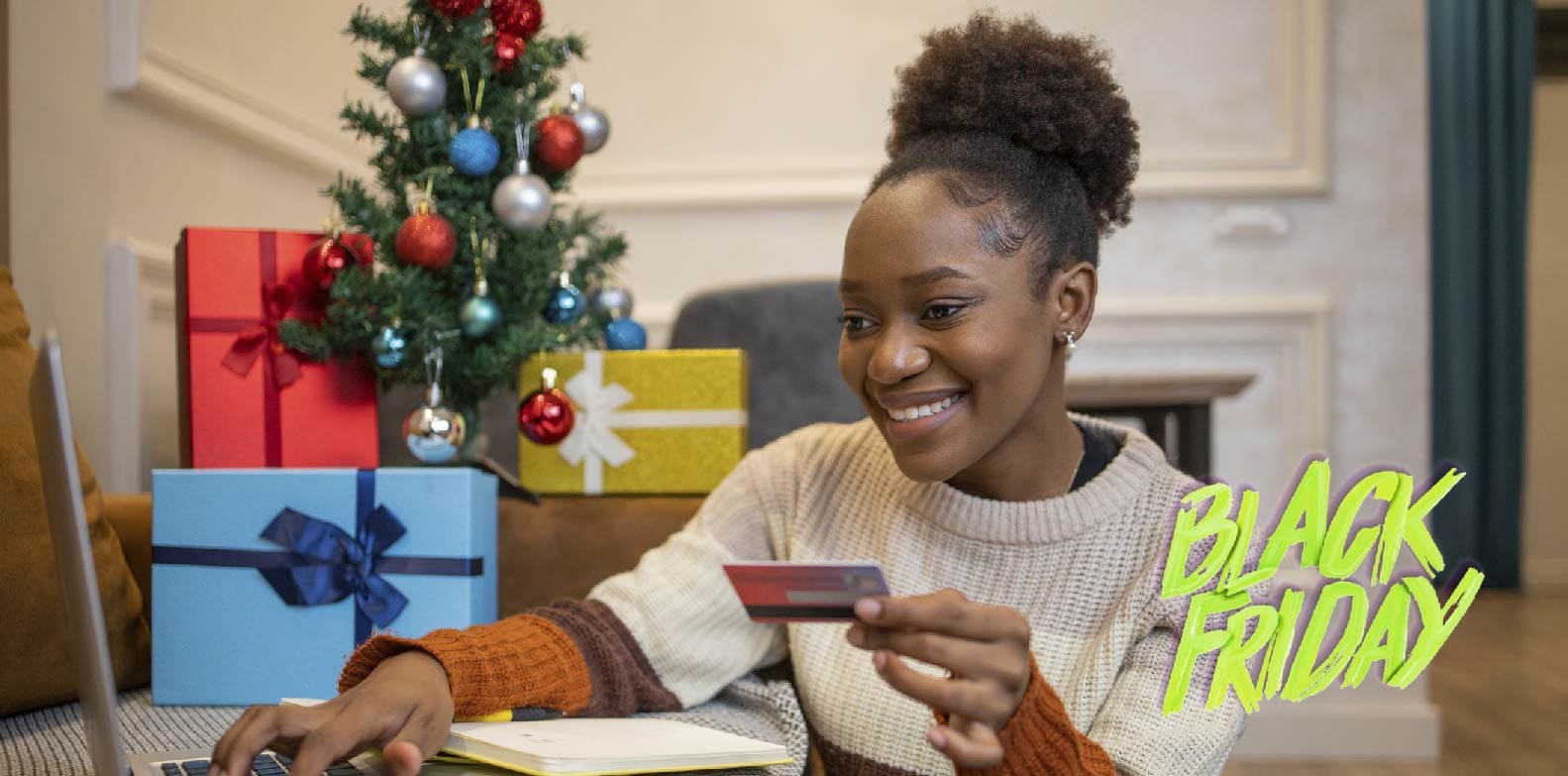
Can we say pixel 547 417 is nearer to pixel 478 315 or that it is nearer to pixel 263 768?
pixel 478 315

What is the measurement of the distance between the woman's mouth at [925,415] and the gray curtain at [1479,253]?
12.5ft

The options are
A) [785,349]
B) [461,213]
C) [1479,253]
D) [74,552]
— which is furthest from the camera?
[1479,253]

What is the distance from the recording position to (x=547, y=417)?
4.83 feet

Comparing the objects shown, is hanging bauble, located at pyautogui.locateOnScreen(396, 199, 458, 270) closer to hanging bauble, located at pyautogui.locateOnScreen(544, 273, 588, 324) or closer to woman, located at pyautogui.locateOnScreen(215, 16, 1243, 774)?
hanging bauble, located at pyautogui.locateOnScreen(544, 273, 588, 324)

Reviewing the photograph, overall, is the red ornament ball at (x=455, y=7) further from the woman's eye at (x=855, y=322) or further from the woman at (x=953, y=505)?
the woman's eye at (x=855, y=322)

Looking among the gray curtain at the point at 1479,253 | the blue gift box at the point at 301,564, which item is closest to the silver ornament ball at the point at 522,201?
the blue gift box at the point at 301,564

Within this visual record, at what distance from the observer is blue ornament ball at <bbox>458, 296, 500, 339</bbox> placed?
151cm

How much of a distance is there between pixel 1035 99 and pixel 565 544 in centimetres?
71

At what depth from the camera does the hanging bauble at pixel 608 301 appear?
179cm

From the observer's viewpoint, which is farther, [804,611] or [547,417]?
[547,417]

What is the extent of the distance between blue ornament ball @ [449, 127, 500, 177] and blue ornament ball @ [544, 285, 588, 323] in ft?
0.55

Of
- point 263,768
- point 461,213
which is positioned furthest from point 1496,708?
point 263,768

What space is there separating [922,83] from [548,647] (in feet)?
1.83

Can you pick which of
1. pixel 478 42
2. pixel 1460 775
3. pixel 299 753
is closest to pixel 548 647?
pixel 299 753
